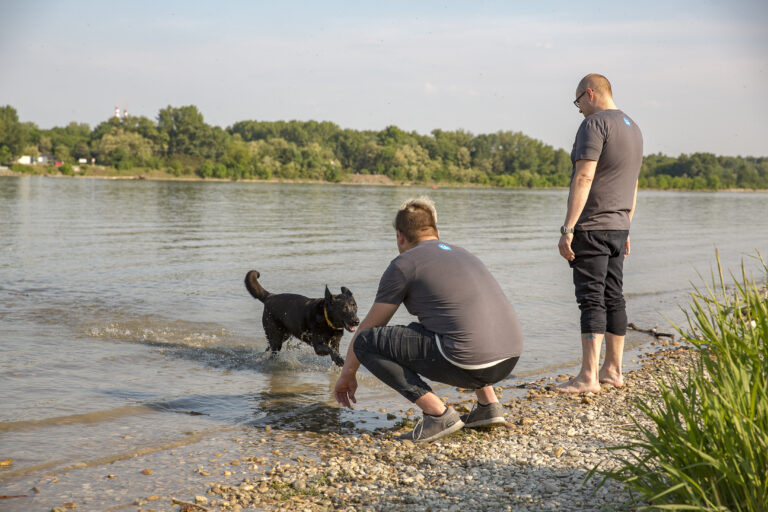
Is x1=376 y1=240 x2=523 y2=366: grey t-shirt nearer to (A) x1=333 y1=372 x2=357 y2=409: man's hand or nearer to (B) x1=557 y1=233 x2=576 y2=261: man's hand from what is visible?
(A) x1=333 y1=372 x2=357 y2=409: man's hand

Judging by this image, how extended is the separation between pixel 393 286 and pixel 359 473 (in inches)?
49.1

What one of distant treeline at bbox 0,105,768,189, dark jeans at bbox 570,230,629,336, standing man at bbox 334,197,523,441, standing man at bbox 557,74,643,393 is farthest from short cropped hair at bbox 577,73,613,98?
distant treeline at bbox 0,105,768,189

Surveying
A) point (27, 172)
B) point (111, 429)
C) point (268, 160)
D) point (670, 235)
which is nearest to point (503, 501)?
point (111, 429)

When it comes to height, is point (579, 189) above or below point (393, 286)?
above

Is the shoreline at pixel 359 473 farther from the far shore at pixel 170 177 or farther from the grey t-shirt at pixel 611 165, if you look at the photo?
the far shore at pixel 170 177

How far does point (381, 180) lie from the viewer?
4884 inches

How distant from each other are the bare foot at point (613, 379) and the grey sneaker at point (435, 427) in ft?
7.12

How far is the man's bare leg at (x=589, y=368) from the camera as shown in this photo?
596 cm

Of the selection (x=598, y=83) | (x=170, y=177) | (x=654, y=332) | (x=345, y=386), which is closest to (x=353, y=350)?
(x=345, y=386)

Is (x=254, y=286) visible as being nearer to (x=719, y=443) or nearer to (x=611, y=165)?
(x=611, y=165)

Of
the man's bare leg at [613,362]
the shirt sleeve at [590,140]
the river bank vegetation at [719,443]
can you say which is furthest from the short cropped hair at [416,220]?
the man's bare leg at [613,362]

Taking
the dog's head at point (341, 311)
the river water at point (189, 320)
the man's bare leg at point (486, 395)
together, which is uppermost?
the dog's head at point (341, 311)

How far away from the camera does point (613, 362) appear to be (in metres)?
6.34

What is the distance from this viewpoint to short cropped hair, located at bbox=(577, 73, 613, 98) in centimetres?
595
